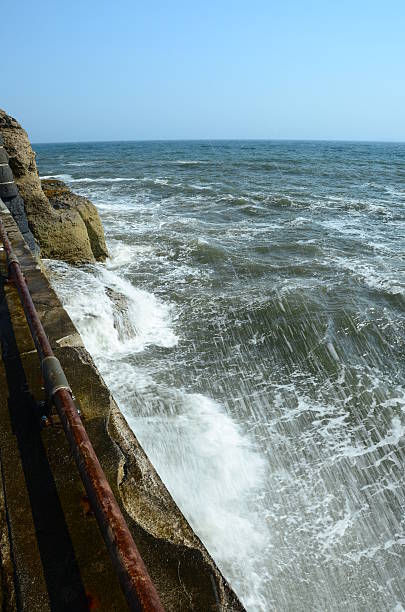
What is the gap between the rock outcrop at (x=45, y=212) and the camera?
26.0 feet

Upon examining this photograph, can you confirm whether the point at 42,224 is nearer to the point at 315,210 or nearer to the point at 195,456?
the point at 195,456

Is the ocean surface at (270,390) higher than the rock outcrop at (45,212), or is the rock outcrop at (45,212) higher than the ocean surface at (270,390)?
the rock outcrop at (45,212)

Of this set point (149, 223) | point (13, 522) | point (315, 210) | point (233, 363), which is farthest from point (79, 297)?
point (315, 210)

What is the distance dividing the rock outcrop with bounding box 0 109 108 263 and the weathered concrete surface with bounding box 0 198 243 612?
5.91 m

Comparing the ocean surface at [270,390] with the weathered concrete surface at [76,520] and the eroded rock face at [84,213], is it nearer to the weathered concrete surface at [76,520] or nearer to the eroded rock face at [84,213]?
the eroded rock face at [84,213]

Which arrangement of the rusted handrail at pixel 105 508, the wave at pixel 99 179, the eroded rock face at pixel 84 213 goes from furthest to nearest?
the wave at pixel 99 179
the eroded rock face at pixel 84 213
the rusted handrail at pixel 105 508

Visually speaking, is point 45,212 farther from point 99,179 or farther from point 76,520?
point 99,179

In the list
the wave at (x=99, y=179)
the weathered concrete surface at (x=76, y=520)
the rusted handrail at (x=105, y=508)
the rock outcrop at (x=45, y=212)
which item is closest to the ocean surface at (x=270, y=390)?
the rock outcrop at (x=45, y=212)

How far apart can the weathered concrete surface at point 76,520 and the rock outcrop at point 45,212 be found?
19.4ft

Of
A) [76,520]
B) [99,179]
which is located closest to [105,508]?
[76,520]

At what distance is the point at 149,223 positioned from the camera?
14727 millimetres

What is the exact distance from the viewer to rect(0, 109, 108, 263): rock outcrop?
26.0 ft

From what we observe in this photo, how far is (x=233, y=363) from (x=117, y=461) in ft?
14.6

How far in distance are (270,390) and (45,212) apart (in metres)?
5.99
